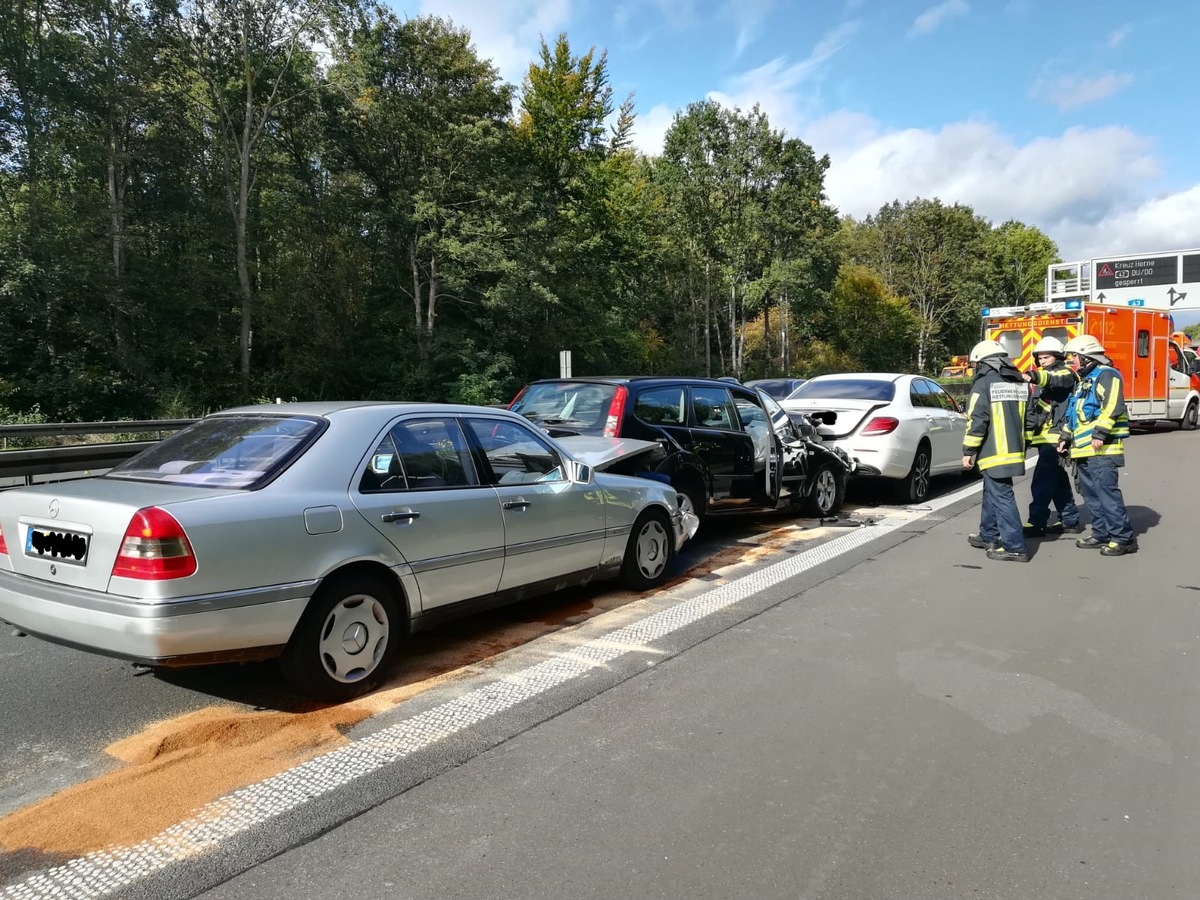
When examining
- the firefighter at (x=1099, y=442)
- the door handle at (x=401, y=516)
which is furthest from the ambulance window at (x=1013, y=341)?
the door handle at (x=401, y=516)

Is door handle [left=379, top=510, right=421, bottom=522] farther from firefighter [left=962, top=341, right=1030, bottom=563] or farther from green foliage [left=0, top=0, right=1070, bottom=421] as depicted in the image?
green foliage [left=0, top=0, right=1070, bottom=421]

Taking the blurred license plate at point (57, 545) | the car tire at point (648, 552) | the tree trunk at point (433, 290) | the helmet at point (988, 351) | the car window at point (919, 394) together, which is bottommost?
the car tire at point (648, 552)

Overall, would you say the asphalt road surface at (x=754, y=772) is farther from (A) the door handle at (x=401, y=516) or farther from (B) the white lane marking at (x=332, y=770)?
(A) the door handle at (x=401, y=516)

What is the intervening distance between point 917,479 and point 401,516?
819 cm

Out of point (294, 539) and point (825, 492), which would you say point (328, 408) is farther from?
point (825, 492)

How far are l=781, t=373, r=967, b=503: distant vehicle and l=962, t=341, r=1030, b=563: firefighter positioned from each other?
2.48 metres

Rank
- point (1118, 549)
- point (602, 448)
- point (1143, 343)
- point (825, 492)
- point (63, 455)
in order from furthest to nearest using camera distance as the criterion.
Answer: point (1143, 343), point (63, 455), point (825, 492), point (1118, 549), point (602, 448)

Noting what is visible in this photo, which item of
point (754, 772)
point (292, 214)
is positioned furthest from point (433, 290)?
point (754, 772)

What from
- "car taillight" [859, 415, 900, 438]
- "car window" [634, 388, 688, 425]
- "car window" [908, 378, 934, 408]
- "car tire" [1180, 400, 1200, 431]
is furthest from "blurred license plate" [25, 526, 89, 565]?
"car tire" [1180, 400, 1200, 431]

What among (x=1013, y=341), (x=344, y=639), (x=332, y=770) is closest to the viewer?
(x=332, y=770)

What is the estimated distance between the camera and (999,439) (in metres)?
7.16

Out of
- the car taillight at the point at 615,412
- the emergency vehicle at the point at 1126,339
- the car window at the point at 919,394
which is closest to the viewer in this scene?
the car taillight at the point at 615,412

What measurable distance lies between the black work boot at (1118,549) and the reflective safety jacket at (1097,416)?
2.45ft

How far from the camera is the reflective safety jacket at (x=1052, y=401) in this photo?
25.6 ft
